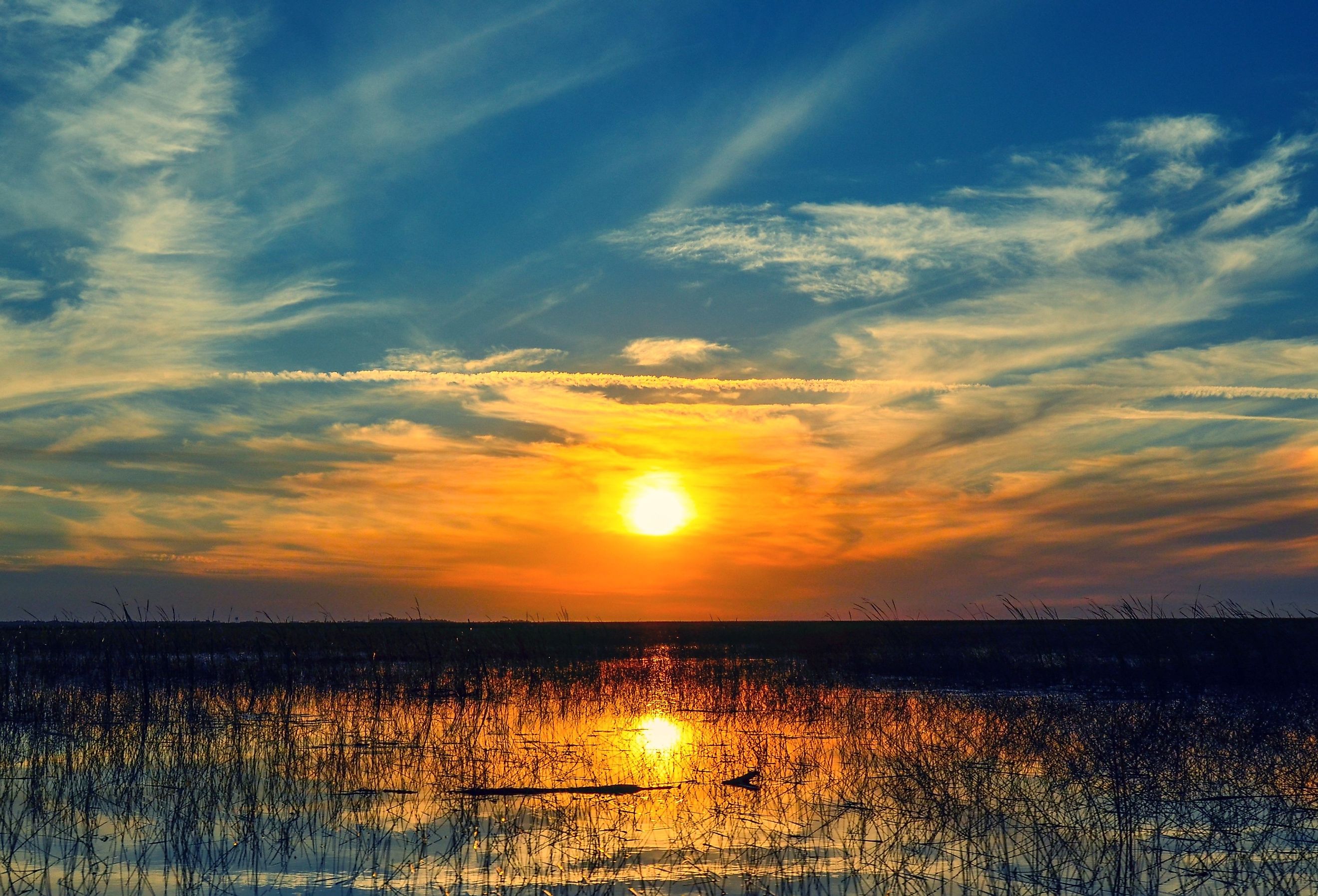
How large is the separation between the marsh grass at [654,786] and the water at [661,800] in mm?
42

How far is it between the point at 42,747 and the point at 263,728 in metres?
2.70

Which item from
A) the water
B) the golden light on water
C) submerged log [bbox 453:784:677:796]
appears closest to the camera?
the water

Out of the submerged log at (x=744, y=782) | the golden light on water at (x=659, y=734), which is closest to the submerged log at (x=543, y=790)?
the submerged log at (x=744, y=782)

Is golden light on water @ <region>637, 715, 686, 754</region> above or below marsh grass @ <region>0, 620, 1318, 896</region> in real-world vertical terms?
below

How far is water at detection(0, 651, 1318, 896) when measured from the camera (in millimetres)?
6961

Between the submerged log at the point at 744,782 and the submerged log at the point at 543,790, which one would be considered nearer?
the submerged log at the point at 543,790

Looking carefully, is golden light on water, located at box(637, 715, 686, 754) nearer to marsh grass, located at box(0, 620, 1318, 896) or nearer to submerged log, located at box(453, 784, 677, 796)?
marsh grass, located at box(0, 620, 1318, 896)

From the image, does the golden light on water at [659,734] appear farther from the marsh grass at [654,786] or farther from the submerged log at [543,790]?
the submerged log at [543,790]

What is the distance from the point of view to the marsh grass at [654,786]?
23.0 feet

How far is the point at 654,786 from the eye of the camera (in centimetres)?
1002

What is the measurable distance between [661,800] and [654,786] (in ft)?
2.32

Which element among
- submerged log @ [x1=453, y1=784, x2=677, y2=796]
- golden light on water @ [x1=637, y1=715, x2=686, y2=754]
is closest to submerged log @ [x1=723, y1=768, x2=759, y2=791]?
submerged log @ [x1=453, y1=784, x2=677, y2=796]

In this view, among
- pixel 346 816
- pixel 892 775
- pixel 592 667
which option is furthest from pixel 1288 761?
pixel 592 667

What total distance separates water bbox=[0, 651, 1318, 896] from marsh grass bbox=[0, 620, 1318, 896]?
42mm
